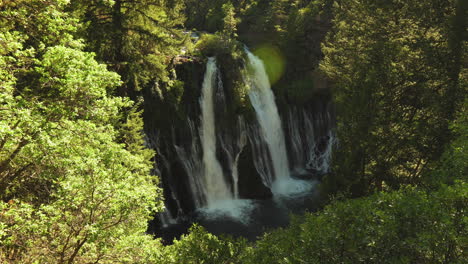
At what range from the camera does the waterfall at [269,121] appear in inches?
1030

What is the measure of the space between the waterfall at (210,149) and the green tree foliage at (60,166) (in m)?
13.9

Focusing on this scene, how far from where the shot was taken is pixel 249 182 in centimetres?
2356

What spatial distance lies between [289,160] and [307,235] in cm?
2162

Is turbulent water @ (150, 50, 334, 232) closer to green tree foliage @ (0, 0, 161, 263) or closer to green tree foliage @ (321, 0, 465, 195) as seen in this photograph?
green tree foliage @ (321, 0, 465, 195)

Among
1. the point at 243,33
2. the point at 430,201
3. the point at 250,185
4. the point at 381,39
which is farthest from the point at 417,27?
the point at 243,33

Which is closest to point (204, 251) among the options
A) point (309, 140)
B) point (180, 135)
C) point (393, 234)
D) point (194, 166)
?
point (393, 234)

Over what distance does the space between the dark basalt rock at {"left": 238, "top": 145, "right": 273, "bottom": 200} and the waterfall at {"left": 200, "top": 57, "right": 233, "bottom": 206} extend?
1.28m

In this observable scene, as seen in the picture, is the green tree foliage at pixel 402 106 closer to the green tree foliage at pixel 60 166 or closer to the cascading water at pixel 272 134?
the green tree foliage at pixel 60 166

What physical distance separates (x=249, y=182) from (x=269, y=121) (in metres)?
6.23

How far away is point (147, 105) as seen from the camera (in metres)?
18.6

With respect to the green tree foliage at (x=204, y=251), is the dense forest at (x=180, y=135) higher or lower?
higher

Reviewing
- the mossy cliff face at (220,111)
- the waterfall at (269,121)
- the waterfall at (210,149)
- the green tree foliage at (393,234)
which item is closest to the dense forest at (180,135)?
the green tree foliage at (393,234)

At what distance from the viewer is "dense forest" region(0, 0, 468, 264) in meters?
6.25

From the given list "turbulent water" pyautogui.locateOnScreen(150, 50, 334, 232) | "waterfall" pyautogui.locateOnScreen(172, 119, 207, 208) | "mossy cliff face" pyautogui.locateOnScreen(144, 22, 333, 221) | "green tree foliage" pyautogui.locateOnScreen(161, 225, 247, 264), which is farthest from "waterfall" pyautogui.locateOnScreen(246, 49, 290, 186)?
"green tree foliage" pyautogui.locateOnScreen(161, 225, 247, 264)
